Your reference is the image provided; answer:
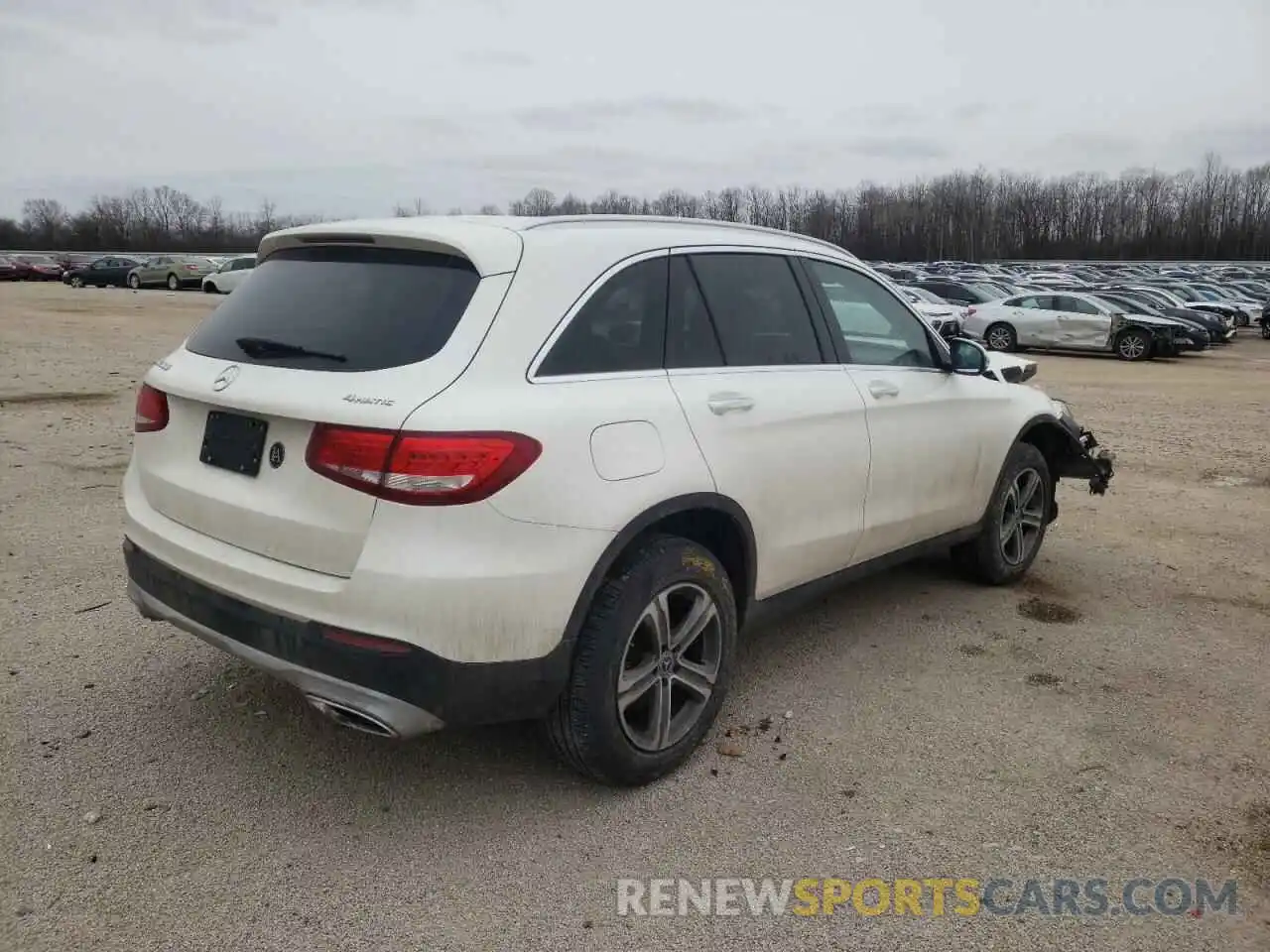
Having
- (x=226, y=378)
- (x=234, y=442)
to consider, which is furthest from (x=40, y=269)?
(x=234, y=442)

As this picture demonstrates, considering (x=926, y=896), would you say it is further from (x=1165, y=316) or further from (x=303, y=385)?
(x=1165, y=316)

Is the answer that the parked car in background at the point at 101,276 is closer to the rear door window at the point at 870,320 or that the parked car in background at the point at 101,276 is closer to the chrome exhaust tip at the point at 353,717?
the rear door window at the point at 870,320

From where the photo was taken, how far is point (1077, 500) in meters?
7.66

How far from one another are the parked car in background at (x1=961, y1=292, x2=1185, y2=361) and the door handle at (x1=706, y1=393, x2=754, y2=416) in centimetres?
2301

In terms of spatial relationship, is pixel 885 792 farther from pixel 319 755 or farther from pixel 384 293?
pixel 384 293

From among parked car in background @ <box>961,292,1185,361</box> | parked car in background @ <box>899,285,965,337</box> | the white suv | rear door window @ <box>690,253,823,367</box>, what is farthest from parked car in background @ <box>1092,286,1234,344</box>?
the white suv

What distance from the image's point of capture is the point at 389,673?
2721mm

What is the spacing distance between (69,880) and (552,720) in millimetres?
1383

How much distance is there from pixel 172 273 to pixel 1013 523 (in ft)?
160

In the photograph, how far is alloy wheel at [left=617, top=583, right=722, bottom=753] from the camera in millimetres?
3221

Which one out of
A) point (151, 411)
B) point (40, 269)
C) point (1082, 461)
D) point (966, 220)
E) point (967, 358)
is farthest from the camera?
point (966, 220)

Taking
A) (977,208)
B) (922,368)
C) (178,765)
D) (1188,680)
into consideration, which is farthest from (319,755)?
(977,208)

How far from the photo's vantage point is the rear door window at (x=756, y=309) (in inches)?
144

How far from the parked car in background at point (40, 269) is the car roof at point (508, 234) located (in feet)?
205
